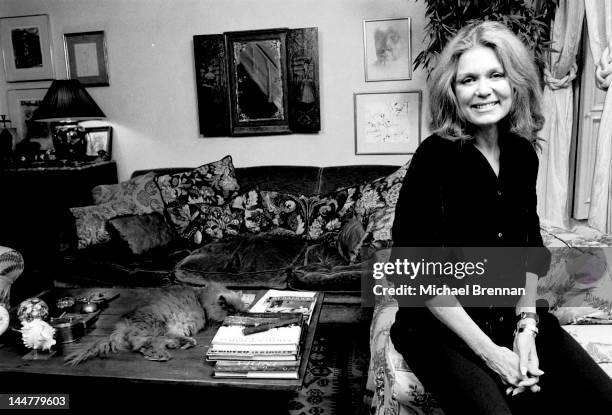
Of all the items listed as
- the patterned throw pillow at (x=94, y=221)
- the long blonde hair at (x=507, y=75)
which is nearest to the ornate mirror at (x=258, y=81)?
the patterned throw pillow at (x=94, y=221)

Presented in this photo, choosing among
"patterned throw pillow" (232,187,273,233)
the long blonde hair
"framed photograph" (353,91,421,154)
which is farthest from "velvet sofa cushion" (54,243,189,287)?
the long blonde hair

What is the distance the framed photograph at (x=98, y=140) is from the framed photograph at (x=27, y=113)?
40 cm

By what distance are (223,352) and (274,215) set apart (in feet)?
5.57

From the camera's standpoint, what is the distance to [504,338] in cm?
126

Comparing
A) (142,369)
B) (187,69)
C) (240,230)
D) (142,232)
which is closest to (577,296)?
(142,369)

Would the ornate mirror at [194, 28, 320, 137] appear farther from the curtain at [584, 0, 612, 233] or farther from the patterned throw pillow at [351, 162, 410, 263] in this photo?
the curtain at [584, 0, 612, 233]

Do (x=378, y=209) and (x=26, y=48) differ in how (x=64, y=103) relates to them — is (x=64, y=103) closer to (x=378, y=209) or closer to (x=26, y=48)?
(x=26, y=48)

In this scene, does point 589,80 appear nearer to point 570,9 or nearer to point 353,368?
point 570,9

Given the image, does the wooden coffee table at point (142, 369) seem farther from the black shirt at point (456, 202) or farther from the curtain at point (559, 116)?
the curtain at point (559, 116)

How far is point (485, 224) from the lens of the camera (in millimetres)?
1251

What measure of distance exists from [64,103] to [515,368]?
10.8ft

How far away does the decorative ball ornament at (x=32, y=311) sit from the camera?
167cm

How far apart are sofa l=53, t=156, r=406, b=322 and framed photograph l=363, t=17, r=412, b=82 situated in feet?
2.35

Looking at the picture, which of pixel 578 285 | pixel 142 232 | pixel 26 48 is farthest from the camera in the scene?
pixel 26 48
